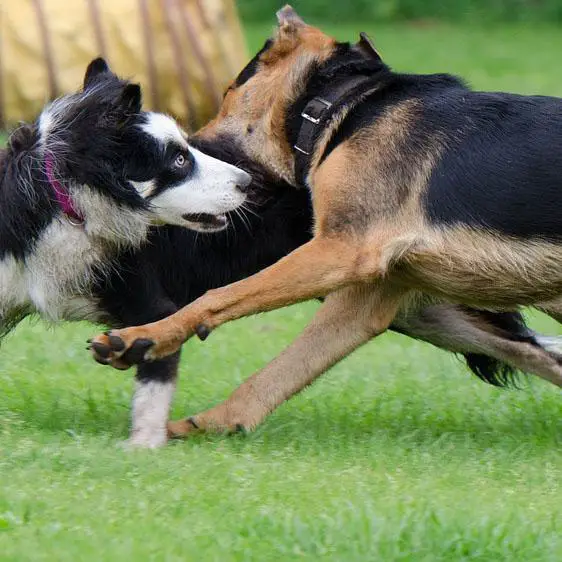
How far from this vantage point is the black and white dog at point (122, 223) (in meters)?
5.54

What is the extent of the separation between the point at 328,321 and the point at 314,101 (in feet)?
3.39

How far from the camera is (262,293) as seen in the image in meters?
5.59

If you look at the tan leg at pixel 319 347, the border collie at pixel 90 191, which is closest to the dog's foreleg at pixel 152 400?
the tan leg at pixel 319 347

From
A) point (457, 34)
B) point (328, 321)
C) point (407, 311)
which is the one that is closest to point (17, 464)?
point (328, 321)

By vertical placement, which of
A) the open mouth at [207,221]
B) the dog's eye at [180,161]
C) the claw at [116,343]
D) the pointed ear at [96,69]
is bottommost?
the claw at [116,343]

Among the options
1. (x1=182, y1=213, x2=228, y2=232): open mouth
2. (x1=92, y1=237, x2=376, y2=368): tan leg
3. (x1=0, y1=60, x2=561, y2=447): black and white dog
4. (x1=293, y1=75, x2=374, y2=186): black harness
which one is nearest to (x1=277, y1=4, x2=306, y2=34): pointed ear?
(x1=293, y1=75, x2=374, y2=186): black harness

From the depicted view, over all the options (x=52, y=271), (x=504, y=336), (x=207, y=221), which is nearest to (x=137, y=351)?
(x=52, y=271)

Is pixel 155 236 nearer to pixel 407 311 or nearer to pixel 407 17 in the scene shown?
pixel 407 311

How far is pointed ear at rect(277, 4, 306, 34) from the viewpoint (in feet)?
20.7

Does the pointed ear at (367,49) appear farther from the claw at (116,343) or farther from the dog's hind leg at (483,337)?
the claw at (116,343)

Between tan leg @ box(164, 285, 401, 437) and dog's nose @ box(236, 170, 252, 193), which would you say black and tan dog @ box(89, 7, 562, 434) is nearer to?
tan leg @ box(164, 285, 401, 437)

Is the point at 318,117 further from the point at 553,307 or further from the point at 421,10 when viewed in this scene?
the point at 421,10

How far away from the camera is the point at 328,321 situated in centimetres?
619

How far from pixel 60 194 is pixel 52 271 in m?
0.34
